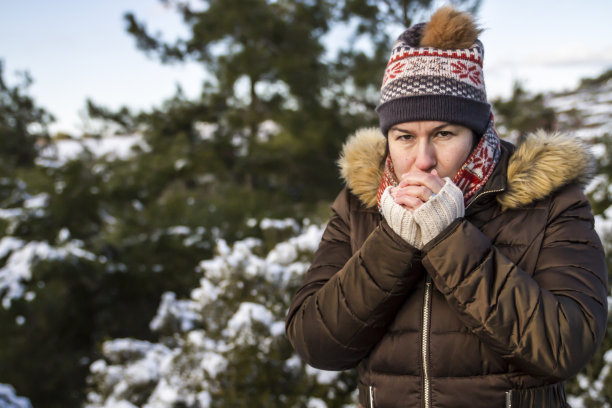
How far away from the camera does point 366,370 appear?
160cm

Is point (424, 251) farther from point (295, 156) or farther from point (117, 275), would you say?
point (295, 156)

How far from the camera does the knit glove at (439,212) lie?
1352 millimetres

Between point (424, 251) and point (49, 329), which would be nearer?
point (424, 251)

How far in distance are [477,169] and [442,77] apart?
30cm

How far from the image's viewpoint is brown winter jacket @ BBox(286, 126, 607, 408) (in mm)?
1285

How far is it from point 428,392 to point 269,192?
11.0 m

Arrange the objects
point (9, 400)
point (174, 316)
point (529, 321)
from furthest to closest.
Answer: point (174, 316) → point (9, 400) → point (529, 321)

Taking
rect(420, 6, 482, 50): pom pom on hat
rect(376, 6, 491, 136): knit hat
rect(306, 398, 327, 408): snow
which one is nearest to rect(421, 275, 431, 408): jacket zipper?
rect(376, 6, 491, 136): knit hat

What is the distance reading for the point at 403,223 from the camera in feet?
4.55

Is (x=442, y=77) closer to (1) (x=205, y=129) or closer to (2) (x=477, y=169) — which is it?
(2) (x=477, y=169)

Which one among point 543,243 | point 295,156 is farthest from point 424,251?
point 295,156

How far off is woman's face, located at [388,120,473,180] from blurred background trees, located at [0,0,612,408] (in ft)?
2.47

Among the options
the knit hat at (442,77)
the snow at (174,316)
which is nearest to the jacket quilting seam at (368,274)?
the knit hat at (442,77)

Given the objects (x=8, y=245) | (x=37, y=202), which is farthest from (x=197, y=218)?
(x=8, y=245)
